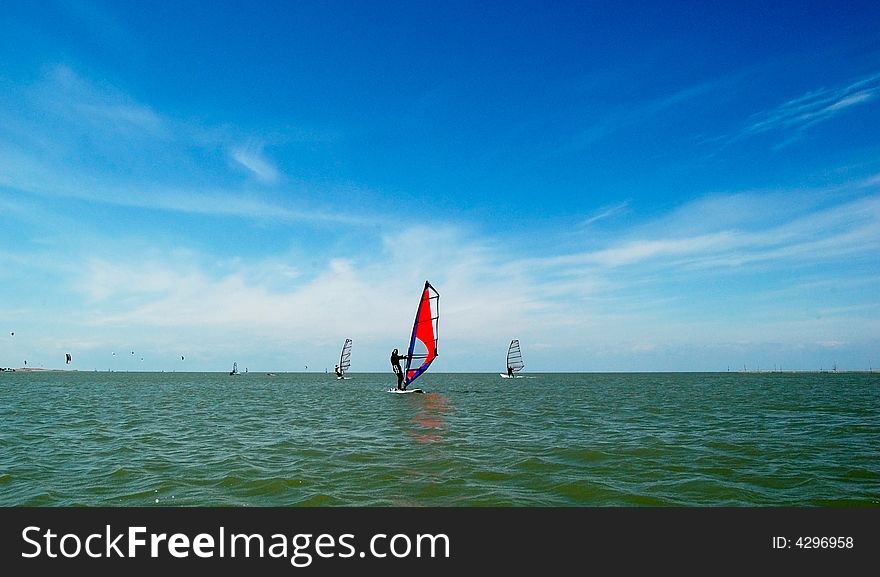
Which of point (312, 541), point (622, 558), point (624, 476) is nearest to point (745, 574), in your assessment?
point (622, 558)

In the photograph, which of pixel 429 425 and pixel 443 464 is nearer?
pixel 443 464

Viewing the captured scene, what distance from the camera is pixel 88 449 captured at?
59.1 feet

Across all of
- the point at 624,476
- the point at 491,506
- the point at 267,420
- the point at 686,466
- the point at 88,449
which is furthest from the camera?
the point at 267,420

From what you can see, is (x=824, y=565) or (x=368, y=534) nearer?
(x=824, y=565)

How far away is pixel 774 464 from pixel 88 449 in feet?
73.5

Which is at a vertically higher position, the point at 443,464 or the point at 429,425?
the point at 443,464

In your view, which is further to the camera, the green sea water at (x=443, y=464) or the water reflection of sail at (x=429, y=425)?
the water reflection of sail at (x=429, y=425)

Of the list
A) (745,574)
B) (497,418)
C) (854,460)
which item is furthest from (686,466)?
(497,418)

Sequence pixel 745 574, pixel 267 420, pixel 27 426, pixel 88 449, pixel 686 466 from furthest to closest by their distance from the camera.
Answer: pixel 267 420
pixel 27 426
pixel 88 449
pixel 686 466
pixel 745 574

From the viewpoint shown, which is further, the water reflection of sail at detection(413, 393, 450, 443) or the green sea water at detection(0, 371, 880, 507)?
the water reflection of sail at detection(413, 393, 450, 443)

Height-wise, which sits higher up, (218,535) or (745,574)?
Result: (218,535)

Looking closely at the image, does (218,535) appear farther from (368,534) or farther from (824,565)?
(824,565)

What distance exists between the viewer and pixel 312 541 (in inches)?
289

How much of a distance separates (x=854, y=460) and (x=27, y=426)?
1359 inches
